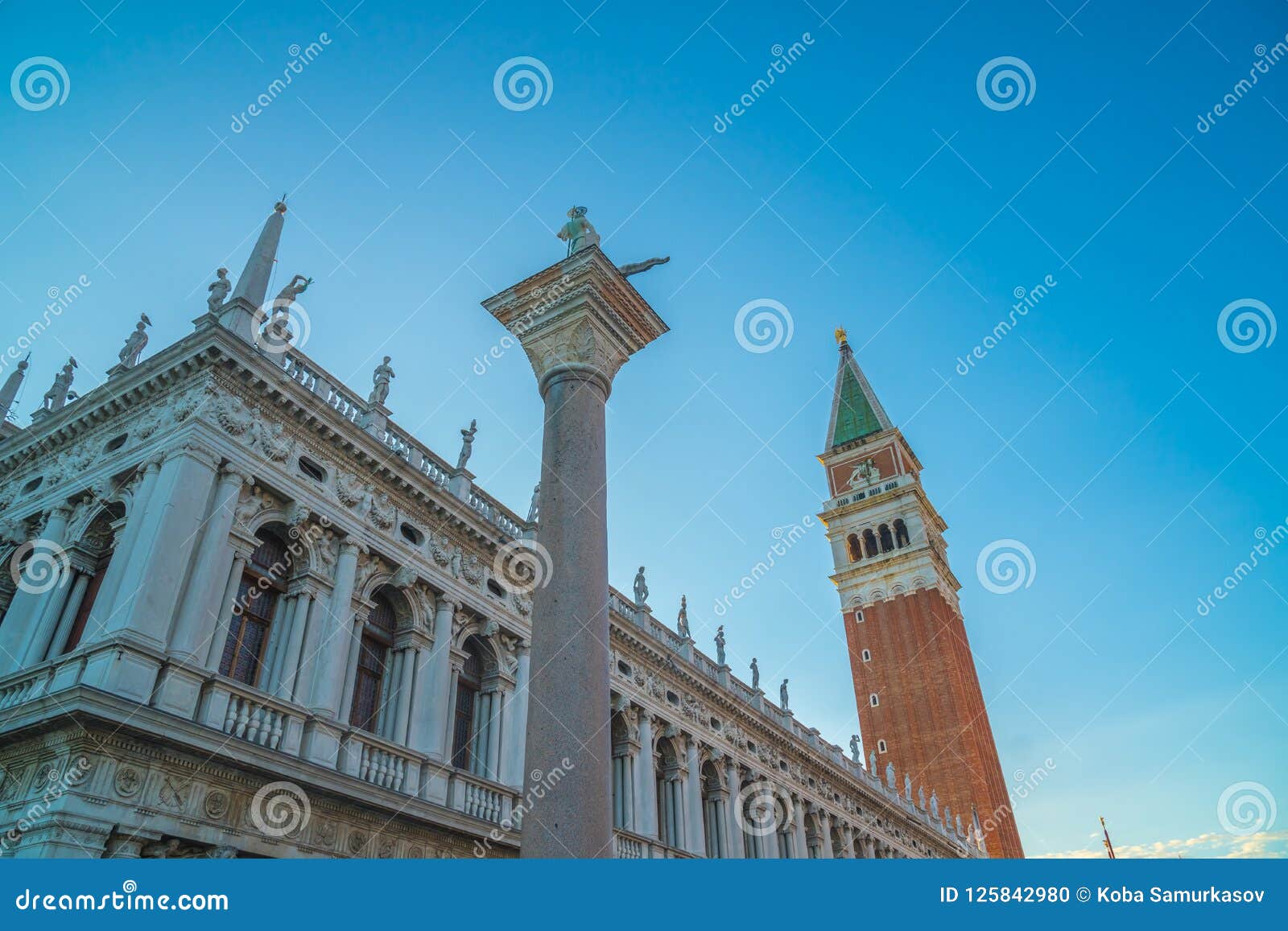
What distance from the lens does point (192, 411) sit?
1398 cm

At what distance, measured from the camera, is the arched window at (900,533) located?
60.3 metres

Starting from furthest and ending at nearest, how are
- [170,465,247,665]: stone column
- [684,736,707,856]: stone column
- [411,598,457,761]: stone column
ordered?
[684,736,707,856]: stone column
[411,598,457,761]: stone column
[170,465,247,665]: stone column

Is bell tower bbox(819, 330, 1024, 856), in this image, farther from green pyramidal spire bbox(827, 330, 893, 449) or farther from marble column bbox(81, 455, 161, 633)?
marble column bbox(81, 455, 161, 633)

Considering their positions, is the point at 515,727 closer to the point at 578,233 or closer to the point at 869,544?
the point at 578,233

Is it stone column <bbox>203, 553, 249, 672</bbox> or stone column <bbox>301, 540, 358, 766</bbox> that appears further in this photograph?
stone column <bbox>301, 540, 358, 766</bbox>

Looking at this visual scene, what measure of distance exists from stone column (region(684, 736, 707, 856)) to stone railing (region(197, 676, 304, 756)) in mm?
13439

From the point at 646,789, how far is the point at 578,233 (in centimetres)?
1728

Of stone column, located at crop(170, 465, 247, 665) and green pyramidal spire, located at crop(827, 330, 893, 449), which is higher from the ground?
green pyramidal spire, located at crop(827, 330, 893, 449)

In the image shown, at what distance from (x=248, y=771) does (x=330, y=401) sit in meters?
7.20

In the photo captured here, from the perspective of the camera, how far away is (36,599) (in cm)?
1431

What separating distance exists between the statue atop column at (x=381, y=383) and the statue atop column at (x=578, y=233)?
959cm

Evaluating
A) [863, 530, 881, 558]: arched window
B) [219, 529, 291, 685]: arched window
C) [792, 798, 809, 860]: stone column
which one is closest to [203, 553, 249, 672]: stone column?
[219, 529, 291, 685]: arched window

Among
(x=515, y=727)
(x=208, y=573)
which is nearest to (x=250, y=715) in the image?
(x=208, y=573)

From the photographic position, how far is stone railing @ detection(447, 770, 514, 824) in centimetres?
1570
